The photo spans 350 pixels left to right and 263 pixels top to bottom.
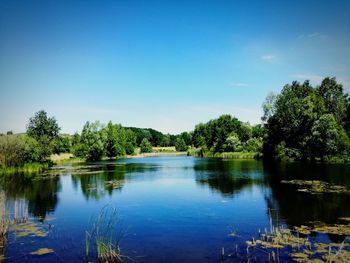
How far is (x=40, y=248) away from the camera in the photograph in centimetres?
1338

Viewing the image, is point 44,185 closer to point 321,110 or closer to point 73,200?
point 73,200

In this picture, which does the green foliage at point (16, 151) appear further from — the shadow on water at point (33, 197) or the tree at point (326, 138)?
the tree at point (326, 138)

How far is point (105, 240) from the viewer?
46.2 ft

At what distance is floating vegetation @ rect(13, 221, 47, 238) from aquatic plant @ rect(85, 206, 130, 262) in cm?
256

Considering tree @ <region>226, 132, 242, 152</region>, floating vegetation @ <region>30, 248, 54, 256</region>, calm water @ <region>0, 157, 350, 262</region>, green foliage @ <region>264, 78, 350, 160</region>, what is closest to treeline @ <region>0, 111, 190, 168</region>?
calm water @ <region>0, 157, 350, 262</region>

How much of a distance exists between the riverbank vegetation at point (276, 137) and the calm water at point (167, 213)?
17459mm

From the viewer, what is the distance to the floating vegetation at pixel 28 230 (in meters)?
15.3

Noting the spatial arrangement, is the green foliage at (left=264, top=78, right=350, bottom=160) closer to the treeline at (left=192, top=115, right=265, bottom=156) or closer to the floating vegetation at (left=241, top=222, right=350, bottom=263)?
the treeline at (left=192, top=115, right=265, bottom=156)

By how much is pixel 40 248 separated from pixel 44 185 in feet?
73.2

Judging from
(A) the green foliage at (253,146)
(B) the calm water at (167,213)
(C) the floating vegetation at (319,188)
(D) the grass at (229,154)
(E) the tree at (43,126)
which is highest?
(E) the tree at (43,126)

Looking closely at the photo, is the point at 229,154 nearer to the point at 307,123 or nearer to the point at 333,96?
the point at 307,123

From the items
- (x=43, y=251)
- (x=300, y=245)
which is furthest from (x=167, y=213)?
(x=300, y=245)

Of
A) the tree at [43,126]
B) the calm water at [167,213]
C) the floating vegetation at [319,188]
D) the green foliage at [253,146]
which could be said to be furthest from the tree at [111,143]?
the floating vegetation at [319,188]

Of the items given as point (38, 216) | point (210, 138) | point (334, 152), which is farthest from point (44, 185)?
point (210, 138)
